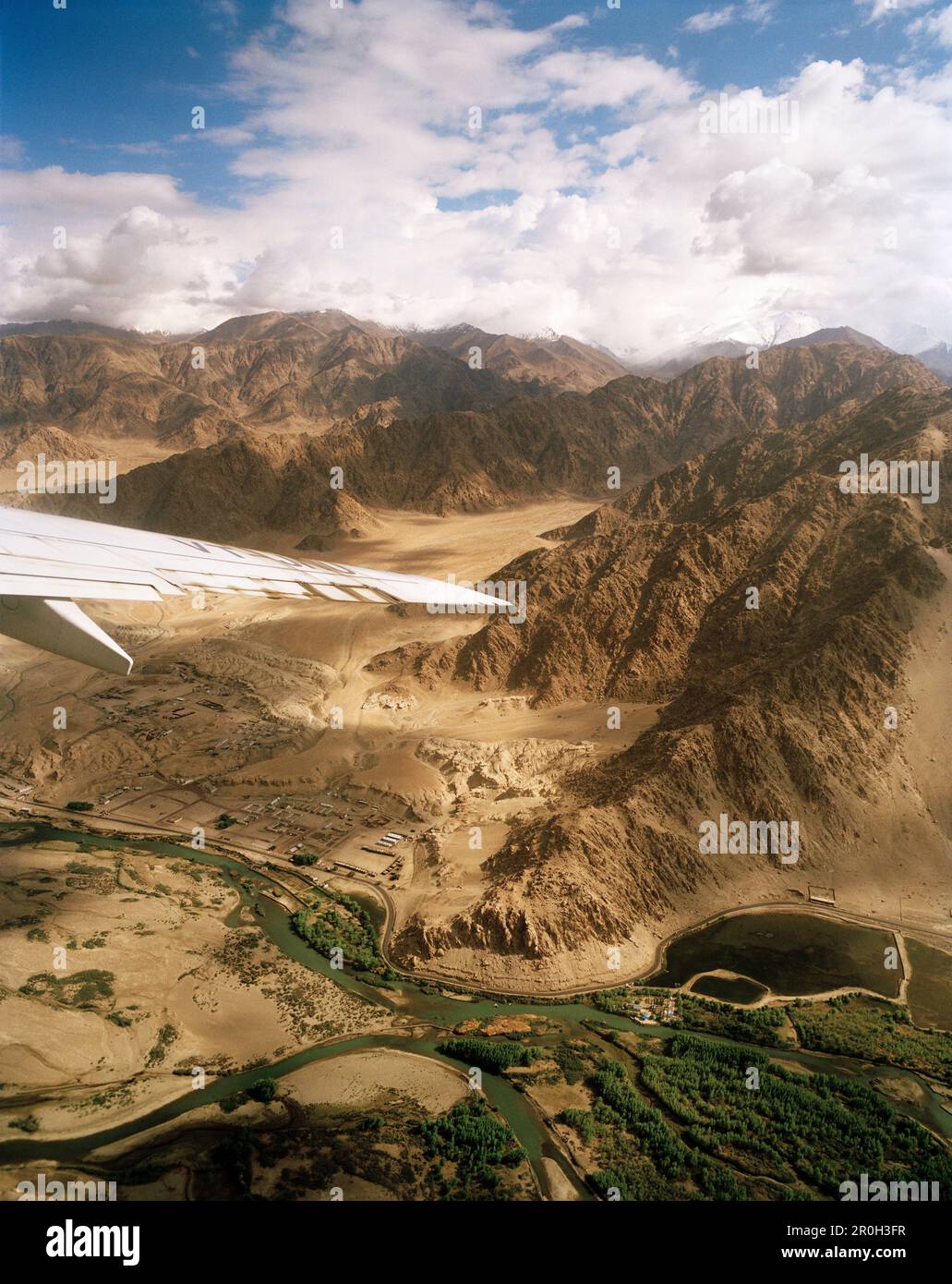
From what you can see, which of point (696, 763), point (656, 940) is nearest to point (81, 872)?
point (656, 940)

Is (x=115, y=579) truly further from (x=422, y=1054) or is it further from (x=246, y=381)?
(x=246, y=381)

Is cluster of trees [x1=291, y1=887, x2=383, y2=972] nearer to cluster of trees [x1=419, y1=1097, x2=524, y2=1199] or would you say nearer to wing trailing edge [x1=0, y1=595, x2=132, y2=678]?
cluster of trees [x1=419, y1=1097, x2=524, y2=1199]

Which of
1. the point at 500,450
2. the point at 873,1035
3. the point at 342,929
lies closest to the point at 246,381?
the point at 500,450

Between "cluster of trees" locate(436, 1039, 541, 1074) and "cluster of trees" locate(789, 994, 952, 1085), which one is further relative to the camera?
"cluster of trees" locate(789, 994, 952, 1085)

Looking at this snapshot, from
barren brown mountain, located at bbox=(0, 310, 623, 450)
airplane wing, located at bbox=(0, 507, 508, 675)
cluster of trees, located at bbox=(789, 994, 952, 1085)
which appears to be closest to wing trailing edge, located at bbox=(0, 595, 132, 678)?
airplane wing, located at bbox=(0, 507, 508, 675)

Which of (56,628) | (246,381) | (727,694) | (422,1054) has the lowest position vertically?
(422,1054)

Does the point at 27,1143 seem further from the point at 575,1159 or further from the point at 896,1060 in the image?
the point at 896,1060
